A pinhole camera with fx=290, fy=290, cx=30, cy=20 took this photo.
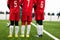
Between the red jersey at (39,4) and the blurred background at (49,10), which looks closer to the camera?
the red jersey at (39,4)

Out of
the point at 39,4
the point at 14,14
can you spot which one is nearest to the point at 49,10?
the point at 39,4

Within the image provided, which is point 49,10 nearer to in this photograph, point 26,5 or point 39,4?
point 39,4

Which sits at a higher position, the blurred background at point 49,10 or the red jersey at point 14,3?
the red jersey at point 14,3

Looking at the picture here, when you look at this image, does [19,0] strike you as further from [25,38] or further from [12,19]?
[25,38]

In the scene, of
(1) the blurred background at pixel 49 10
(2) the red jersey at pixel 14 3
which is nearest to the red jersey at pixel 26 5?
(2) the red jersey at pixel 14 3

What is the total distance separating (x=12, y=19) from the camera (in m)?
7.68

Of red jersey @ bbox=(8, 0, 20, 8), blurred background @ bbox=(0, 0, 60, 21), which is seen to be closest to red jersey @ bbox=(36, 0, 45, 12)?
red jersey @ bbox=(8, 0, 20, 8)

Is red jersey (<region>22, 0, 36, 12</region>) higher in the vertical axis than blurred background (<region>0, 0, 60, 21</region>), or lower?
higher

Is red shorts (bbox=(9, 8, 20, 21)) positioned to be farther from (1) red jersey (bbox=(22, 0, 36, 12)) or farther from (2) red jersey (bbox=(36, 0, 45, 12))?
(2) red jersey (bbox=(36, 0, 45, 12))

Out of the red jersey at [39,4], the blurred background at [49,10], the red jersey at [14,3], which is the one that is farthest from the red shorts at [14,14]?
the blurred background at [49,10]

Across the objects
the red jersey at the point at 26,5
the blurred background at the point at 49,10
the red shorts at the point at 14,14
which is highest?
the red jersey at the point at 26,5

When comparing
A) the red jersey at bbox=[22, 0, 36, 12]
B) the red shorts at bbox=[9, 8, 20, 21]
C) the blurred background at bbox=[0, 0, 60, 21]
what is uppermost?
the red jersey at bbox=[22, 0, 36, 12]

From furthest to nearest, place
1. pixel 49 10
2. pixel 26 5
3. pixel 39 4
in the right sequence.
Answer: pixel 49 10
pixel 39 4
pixel 26 5

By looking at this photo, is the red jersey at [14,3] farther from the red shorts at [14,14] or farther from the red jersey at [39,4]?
the red jersey at [39,4]
